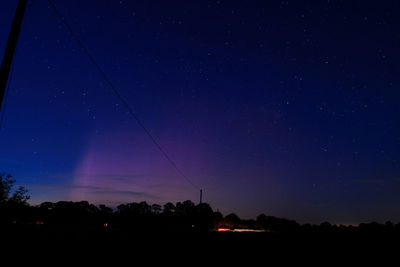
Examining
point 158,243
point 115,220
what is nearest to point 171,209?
point 115,220

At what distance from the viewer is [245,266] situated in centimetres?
805

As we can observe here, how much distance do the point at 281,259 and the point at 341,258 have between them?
2.28m

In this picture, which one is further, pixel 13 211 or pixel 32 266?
pixel 13 211

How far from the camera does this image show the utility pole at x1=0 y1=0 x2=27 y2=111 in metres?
5.96

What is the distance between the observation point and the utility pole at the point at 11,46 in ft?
19.6

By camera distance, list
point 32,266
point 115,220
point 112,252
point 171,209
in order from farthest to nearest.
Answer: point 171,209 → point 115,220 → point 112,252 → point 32,266

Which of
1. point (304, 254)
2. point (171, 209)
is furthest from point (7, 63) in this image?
point (171, 209)

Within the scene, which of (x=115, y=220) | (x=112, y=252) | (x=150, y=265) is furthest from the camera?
(x=115, y=220)

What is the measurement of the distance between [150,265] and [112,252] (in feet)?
6.95

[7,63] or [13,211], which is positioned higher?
[7,63]

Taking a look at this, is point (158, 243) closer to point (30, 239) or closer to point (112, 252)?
point (112, 252)

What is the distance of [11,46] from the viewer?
6281 millimetres

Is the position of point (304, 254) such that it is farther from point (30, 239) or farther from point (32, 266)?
point (30, 239)

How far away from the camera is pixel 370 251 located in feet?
37.8
